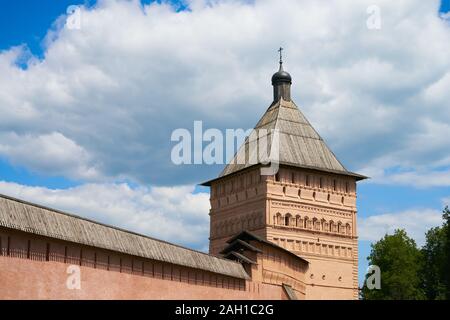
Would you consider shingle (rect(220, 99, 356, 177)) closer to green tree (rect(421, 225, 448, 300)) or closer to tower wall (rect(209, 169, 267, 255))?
tower wall (rect(209, 169, 267, 255))

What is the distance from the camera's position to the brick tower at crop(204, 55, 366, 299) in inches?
1475

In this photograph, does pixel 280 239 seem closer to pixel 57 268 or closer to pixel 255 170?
pixel 255 170

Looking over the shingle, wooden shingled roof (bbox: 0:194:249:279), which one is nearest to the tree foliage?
the shingle

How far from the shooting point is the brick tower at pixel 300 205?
37.5 metres

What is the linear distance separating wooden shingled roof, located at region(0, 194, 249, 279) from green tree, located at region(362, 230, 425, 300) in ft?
77.6

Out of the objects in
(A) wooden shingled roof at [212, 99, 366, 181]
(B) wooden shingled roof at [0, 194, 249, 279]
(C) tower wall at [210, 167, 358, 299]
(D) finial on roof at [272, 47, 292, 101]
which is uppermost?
(D) finial on roof at [272, 47, 292, 101]

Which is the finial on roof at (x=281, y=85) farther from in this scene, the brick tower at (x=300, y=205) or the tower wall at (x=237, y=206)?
the tower wall at (x=237, y=206)

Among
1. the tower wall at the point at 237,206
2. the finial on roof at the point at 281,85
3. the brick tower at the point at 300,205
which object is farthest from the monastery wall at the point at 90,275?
the finial on roof at the point at 281,85

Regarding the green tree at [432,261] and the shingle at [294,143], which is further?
the green tree at [432,261]

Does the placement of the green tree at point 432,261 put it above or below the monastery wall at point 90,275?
above

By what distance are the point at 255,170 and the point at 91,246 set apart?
61.6 ft

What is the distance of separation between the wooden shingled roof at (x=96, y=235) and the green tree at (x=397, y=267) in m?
23.7
